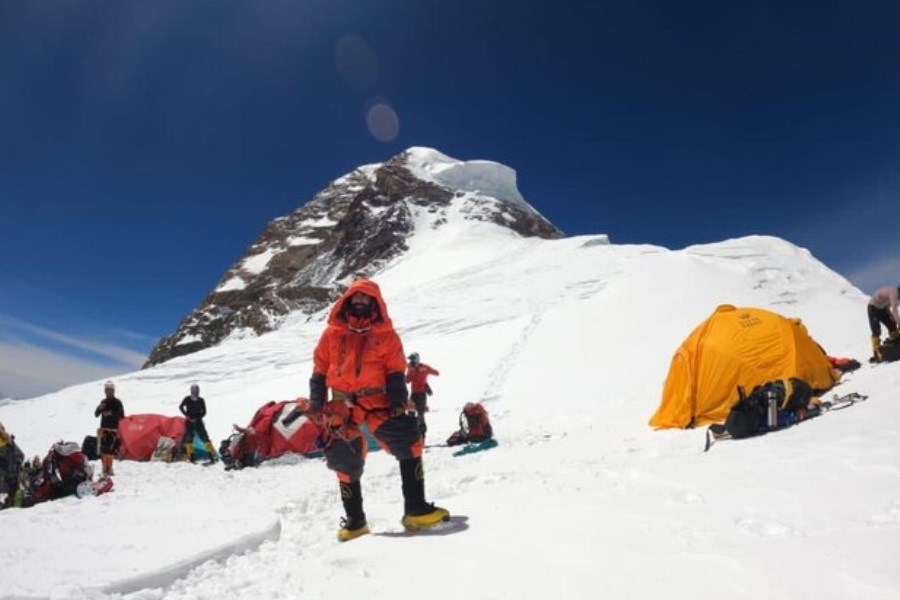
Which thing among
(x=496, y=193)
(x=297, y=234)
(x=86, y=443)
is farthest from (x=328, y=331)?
(x=297, y=234)

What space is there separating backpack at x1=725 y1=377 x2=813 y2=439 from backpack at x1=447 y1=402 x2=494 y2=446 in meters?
4.23

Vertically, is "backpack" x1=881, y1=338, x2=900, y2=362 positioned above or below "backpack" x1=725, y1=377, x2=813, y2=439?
above

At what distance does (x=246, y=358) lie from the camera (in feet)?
74.9

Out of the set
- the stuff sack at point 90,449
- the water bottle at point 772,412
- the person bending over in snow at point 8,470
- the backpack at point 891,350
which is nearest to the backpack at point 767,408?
the water bottle at point 772,412

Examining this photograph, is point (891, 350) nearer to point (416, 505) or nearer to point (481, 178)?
point (416, 505)

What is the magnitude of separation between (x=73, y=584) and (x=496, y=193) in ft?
329

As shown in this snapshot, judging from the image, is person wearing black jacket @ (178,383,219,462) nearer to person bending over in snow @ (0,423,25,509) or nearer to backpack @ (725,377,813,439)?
person bending over in snow @ (0,423,25,509)

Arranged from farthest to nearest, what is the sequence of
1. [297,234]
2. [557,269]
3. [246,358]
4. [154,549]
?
[297,234] < [557,269] < [246,358] < [154,549]

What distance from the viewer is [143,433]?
10.8 meters

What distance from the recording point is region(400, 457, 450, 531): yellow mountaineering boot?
4008mm

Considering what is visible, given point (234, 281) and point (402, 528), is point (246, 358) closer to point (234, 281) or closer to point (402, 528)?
point (402, 528)

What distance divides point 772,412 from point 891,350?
361cm

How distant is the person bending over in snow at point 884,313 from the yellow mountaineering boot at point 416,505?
26.9ft

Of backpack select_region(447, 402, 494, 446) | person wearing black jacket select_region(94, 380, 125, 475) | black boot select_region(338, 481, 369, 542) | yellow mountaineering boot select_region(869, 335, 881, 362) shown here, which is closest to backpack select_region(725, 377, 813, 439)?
yellow mountaineering boot select_region(869, 335, 881, 362)
